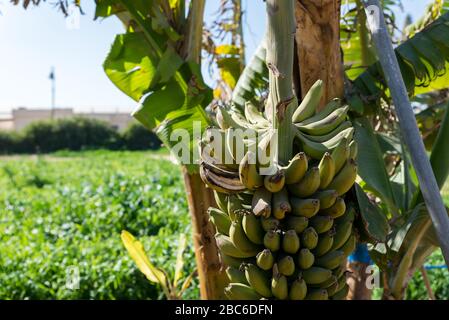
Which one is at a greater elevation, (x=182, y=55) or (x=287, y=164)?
(x=182, y=55)

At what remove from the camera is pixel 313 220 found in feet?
3.76

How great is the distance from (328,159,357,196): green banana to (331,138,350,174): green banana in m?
0.02

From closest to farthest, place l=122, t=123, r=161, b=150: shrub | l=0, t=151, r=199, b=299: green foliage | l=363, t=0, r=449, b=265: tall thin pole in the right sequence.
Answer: l=363, t=0, r=449, b=265: tall thin pole
l=0, t=151, r=199, b=299: green foliage
l=122, t=123, r=161, b=150: shrub

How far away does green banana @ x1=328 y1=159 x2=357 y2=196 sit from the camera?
1.14 metres

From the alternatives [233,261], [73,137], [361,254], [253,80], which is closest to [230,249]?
[233,261]

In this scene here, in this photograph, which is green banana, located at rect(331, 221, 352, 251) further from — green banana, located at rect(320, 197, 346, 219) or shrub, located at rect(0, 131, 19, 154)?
shrub, located at rect(0, 131, 19, 154)

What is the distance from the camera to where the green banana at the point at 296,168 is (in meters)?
1.08

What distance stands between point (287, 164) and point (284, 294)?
304 millimetres

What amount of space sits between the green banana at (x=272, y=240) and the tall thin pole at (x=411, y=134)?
320mm

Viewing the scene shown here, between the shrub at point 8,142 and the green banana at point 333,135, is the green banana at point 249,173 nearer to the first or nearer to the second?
the green banana at point 333,135

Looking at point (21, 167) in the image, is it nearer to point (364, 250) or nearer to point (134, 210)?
point (134, 210)

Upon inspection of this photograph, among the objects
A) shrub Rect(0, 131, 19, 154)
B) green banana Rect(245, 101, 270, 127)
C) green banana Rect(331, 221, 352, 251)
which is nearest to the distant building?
shrub Rect(0, 131, 19, 154)

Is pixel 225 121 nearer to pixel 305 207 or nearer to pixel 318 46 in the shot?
pixel 305 207
